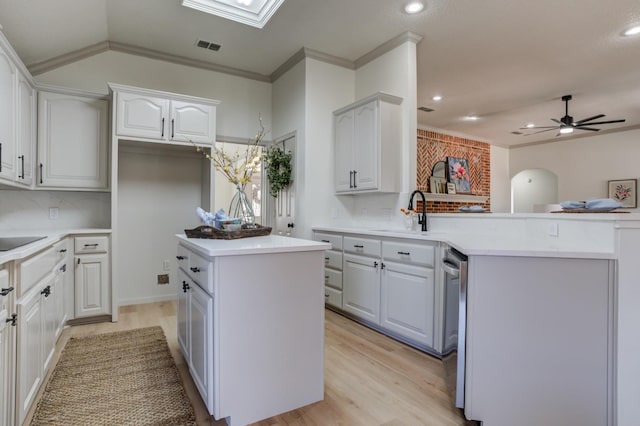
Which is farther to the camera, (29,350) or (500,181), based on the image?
(500,181)

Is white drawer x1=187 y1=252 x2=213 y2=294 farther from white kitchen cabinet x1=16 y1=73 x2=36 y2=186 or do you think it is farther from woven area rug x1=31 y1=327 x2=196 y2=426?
white kitchen cabinet x1=16 y1=73 x2=36 y2=186

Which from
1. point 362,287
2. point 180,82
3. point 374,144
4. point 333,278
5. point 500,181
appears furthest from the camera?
point 500,181

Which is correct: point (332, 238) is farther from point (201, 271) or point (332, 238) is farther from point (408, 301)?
point (201, 271)

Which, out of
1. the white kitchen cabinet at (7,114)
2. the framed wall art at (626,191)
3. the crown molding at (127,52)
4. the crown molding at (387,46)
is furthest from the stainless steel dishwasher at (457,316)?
the framed wall art at (626,191)

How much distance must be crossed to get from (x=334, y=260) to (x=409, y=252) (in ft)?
3.47

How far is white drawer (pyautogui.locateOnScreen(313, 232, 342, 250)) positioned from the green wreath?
82cm

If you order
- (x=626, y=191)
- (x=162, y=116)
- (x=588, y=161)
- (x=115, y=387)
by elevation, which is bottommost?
(x=115, y=387)

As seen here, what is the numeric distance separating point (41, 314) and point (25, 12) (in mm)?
2239

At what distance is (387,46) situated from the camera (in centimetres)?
379

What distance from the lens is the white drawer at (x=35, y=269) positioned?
5.52ft

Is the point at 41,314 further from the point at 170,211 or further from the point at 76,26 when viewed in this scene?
the point at 76,26

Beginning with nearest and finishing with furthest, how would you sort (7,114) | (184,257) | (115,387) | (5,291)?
1. (5,291)
2. (115,387)
3. (184,257)
4. (7,114)

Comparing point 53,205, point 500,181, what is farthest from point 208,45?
point 500,181

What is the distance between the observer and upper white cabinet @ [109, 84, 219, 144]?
341 cm
